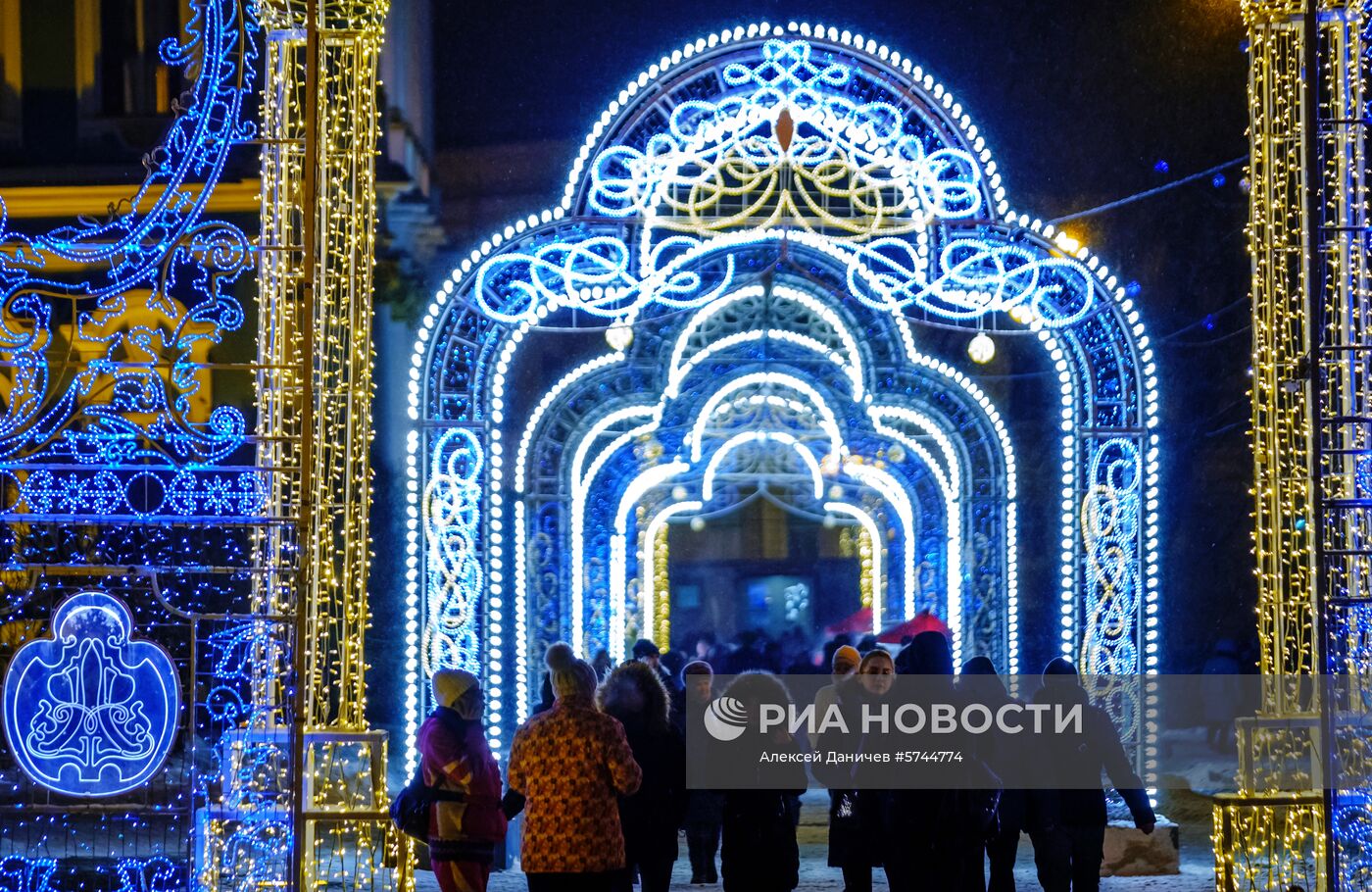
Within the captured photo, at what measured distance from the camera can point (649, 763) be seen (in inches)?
292

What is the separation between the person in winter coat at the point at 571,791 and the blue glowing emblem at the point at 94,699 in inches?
82.2

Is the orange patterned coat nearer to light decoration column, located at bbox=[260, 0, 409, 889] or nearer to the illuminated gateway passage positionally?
light decoration column, located at bbox=[260, 0, 409, 889]

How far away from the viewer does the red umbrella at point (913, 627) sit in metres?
12.3

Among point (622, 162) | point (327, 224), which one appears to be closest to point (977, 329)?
point (622, 162)

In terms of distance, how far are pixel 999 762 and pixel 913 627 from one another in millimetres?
5119

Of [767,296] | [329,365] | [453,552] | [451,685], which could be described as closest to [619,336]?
[767,296]

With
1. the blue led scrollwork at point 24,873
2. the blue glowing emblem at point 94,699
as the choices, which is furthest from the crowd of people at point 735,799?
the blue led scrollwork at point 24,873

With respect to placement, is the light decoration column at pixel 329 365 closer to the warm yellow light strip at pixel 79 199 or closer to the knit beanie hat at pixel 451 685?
the knit beanie hat at pixel 451 685

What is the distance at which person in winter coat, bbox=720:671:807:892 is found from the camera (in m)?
7.31

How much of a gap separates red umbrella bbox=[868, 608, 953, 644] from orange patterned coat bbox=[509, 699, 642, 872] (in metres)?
5.66

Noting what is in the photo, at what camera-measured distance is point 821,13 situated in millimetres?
12062

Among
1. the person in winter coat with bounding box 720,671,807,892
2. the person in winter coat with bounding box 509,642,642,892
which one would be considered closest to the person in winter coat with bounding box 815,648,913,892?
the person in winter coat with bounding box 720,671,807,892

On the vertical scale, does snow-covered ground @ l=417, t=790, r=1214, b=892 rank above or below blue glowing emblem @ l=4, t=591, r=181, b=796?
below

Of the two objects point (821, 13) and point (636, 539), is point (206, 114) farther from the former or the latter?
point (636, 539)
